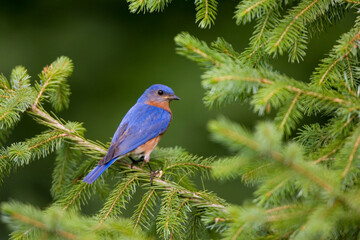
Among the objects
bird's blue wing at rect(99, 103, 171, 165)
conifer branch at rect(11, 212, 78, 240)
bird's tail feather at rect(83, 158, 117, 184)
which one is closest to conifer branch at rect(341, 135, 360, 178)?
conifer branch at rect(11, 212, 78, 240)

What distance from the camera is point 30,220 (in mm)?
1291

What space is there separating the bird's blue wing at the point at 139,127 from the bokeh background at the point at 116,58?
1255 mm

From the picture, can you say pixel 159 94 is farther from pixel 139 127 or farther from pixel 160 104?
pixel 139 127

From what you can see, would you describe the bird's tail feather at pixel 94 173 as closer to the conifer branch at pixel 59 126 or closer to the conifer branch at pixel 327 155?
the conifer branch at pixel 59 126

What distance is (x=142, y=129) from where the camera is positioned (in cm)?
325

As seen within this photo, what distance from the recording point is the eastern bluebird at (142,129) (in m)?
2.73

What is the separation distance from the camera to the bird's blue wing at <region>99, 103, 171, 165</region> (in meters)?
2.96

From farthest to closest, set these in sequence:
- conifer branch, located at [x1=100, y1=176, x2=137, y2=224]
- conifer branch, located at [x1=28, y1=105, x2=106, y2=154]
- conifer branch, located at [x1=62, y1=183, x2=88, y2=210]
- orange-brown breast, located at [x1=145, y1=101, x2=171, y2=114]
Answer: orange-brown breast, located at [x1=145, y1=101, x2=171, y2=114] < conifer branch, located at [x1=28, y1=105, x2=106, y2=154] < conifer branch, located at [x1=62, y1=183, x2=88, y2=210] < conifer branch, located at [x1=100, y1=176, x2=137, y2=224]

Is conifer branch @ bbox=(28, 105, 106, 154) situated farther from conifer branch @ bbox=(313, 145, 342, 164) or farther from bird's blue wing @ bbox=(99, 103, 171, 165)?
conifer branch @ bbox=(313, 145, 342, 164)

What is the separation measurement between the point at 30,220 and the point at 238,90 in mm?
849

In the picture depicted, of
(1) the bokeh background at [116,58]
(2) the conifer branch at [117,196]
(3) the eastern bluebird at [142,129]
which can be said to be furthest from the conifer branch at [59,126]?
(1) the bokeh background at [116,58]

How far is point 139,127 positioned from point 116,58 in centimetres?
216

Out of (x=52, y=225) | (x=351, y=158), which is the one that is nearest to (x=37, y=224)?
(x=52, y=225)

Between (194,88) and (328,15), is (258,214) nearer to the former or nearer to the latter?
(328,15)
